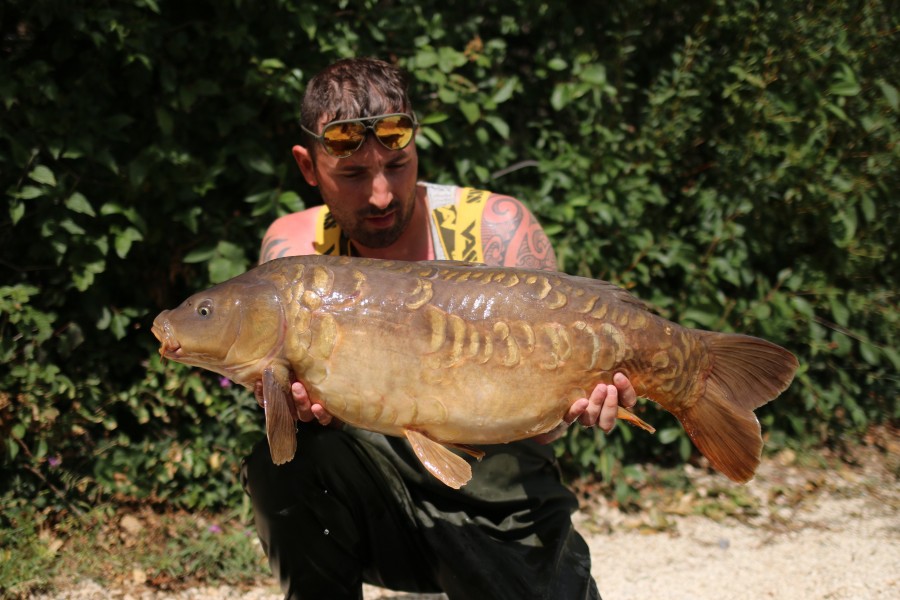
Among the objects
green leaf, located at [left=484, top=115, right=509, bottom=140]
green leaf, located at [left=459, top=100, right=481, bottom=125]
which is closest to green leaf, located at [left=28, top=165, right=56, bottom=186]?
green leaf, located at [left=459, top=100, right=481, bottom=125]

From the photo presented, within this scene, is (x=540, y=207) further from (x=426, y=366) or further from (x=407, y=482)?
(x=426, y=366)

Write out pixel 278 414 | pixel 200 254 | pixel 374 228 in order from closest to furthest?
pixel 278 414 → pixel 374 228 → pixel 200 254

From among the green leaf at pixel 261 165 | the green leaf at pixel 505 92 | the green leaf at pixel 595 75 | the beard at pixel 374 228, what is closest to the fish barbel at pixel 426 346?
the beard at pixel 374 228

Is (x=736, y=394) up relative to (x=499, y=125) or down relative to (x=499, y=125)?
up

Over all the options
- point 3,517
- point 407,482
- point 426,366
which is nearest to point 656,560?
point 407,482

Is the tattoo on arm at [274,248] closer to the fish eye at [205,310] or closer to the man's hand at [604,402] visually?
the fish eye at [205,310]

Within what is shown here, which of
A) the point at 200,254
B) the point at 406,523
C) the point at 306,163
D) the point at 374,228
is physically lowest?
the point at 406,523

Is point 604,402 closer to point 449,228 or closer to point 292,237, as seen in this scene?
point 449,228

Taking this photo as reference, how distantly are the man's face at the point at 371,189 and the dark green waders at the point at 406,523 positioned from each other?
0.66 m

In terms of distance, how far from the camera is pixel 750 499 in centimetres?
407

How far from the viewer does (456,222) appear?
294 centimetres

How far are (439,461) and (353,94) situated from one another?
1.22 m

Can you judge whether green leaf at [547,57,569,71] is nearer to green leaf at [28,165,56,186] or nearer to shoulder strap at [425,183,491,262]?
shoulder strap at [425,183,491,262]

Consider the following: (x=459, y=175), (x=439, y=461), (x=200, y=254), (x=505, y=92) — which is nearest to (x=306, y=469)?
(x=439, y=461)
